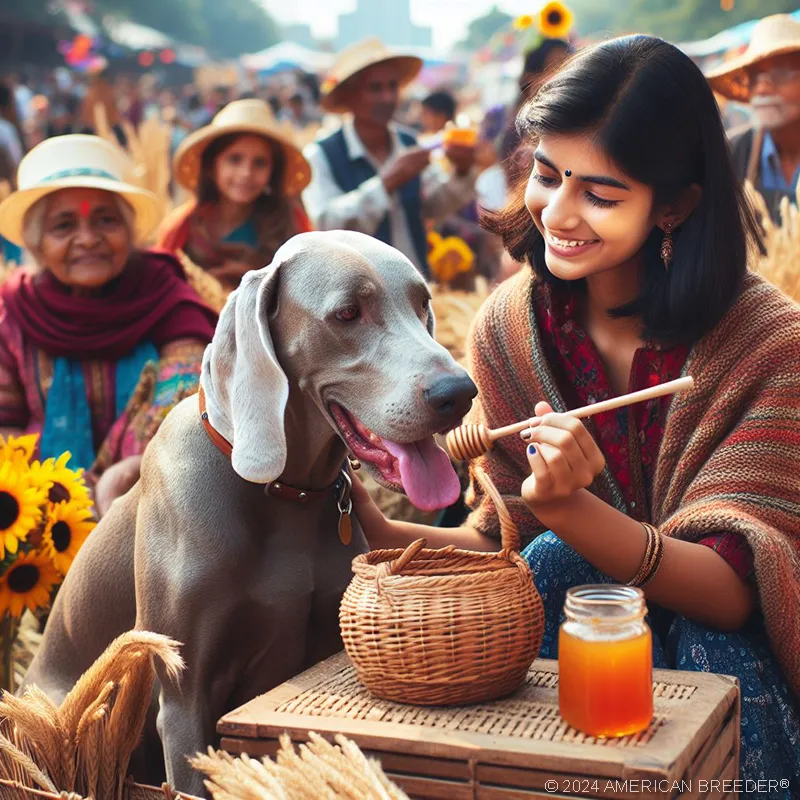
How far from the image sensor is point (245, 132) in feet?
18.9

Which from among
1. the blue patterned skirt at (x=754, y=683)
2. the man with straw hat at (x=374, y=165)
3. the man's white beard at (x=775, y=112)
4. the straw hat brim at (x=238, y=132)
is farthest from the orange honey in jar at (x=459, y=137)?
the blue patterned skirt at (x=754, y=683)

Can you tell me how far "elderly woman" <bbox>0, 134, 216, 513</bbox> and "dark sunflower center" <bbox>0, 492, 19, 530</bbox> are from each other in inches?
29.7

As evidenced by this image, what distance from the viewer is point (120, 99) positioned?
2248 cm

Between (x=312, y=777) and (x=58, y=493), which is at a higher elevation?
(x=312, y=777)

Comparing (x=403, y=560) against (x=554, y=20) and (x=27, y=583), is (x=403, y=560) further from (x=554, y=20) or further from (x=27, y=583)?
(x=554, y=20)

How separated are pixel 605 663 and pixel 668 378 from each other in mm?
902

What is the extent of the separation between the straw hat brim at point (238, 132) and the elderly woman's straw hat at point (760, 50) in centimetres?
193

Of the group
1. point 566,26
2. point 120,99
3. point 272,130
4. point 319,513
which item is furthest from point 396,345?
point 120,99

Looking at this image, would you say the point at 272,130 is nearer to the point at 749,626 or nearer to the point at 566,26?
the point at 566,26

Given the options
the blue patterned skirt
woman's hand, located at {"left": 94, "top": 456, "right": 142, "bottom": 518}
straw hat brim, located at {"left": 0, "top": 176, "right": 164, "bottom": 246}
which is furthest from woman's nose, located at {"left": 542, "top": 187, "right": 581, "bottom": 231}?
straw hat brim, located at {"left": 0, "top": 176, "right": 164, "bottom": 246}

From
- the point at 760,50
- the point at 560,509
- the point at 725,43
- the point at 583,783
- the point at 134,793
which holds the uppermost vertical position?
the point at 760,50

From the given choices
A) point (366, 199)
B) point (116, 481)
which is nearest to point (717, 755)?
point (116, 481)

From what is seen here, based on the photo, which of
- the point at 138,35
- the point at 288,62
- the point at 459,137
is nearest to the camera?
the point at 459,137

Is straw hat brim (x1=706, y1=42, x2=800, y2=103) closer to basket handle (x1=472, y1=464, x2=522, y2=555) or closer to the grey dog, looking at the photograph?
the grey dog
